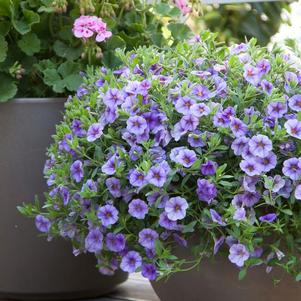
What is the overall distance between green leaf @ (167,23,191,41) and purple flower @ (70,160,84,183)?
0.63 m

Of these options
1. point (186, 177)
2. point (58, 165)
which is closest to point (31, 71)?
A: point (58, 165)

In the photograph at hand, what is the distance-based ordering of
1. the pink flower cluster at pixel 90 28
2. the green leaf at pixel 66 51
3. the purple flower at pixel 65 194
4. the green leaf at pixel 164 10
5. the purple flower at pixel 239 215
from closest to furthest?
the purple flower at pixel 239 215, the purple flower at pixel 65 194, the pink flower cluster at pixel 90 28, the green leaf at pixel 66 51, the green leaf at pixel 164 10

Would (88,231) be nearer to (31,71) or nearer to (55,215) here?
(55,215)

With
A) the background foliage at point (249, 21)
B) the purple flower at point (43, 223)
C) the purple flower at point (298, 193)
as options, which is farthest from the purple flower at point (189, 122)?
the background foliage at point (249, 21)

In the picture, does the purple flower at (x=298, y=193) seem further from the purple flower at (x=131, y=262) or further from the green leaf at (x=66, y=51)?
the green leaf at (x=66, y=51)

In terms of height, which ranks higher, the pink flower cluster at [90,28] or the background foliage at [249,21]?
the pink flower cluster at [90,28]

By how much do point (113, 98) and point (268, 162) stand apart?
1.09ft

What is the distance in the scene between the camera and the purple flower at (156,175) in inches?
49.5

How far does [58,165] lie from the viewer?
59.0 inches

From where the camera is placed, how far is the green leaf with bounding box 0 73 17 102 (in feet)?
5.54

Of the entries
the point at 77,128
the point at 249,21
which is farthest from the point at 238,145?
the point at 249,21

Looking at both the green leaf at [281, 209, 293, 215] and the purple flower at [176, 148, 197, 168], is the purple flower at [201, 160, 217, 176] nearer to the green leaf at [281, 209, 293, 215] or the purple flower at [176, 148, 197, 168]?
the purple flower at [176, 148, 197, 168]

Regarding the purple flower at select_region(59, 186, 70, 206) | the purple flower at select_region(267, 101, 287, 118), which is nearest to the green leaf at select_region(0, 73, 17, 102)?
the purple flower at select_region(59, 186, 70, 206)

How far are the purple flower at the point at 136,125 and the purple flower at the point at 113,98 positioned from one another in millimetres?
67
